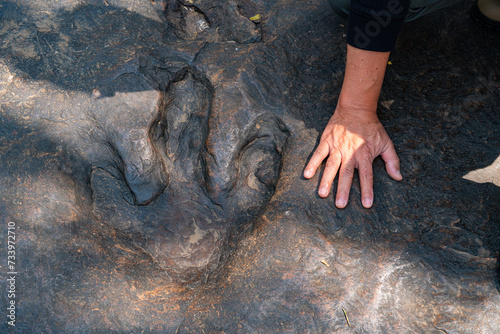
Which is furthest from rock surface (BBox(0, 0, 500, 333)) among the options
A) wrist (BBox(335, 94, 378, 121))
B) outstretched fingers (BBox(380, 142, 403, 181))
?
wrist (BBox(335, 94, 378, 121))

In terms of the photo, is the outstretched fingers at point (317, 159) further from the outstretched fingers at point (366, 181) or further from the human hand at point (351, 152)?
the outstretched fingers at point (366, 181)

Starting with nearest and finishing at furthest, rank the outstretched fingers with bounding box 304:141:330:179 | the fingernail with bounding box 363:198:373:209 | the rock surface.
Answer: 1. the rock surface
2. the fingernail with bounding box 363:198:373:209
3. the outstretched fingers with bounding box 304:141:330:179

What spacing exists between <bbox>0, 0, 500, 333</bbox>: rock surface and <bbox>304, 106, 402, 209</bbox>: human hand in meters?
0.06

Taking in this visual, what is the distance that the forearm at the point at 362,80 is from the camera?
1.89m

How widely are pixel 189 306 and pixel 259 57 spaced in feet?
4.79

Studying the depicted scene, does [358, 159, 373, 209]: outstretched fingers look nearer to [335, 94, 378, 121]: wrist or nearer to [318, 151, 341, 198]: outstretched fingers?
[318, 151, 341, 198]: outstretched fingers

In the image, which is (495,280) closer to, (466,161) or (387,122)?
(466,161)

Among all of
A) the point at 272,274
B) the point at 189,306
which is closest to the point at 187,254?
the point at 189,306

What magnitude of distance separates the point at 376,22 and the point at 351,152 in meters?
0.64

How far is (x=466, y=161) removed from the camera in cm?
199

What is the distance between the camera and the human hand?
188cm

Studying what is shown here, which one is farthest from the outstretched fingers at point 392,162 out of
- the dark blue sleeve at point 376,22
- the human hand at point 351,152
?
the dark blue sleeve at point 376,22

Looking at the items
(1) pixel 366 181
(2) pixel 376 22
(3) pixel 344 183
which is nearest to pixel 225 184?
(3) pixel 344 183

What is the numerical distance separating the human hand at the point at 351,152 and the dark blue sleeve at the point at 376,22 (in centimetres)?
36
